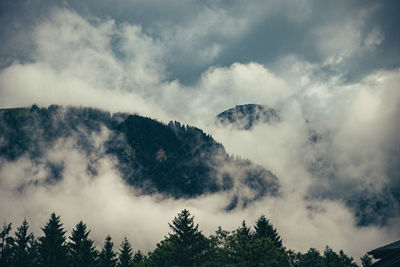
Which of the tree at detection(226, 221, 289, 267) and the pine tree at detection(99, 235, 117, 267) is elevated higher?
the pine tree at detection(99, 235, 117, 267)

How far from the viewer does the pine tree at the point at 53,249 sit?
4981 centimetres

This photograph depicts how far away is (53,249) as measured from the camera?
50.8m

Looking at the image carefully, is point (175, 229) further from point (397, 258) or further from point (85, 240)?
point (397, 258)

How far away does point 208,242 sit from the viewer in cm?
4697

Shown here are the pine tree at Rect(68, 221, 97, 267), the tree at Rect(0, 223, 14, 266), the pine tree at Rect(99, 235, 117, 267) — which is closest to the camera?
the tree at Rect(0, 223, 14, 266)

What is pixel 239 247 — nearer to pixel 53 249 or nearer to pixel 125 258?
pixel 125 258

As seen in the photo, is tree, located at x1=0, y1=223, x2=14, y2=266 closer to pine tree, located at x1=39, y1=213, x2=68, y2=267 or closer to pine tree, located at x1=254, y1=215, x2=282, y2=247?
pine tree, located at x1=39, y1=213, x2=68, y2=267

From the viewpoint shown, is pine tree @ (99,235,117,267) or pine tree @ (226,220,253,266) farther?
pine tree @ (99,235,117,267)

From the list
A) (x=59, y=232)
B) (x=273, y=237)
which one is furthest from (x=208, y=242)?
(x=59, y=232)

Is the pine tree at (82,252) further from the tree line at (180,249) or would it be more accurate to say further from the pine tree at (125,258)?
the pine tree at (125,258)

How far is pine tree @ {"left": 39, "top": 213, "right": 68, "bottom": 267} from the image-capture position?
163ft

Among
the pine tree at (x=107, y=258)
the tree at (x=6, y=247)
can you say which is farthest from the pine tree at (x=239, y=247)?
the tree at (x=6, y=247)

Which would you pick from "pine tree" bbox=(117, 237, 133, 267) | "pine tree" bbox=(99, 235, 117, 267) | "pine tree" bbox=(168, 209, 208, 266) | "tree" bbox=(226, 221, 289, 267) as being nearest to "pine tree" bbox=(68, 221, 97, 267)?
"pine tree" bbox=(99, 235, 117, 267)

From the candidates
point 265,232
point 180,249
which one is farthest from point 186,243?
point 265,232
